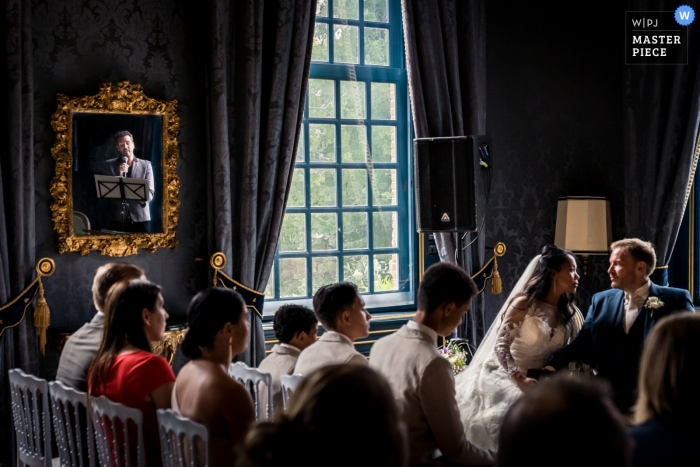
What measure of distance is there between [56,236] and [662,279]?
4.33 meters

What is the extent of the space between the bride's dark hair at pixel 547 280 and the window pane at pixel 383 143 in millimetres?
1856

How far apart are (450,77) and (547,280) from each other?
81.0 inches

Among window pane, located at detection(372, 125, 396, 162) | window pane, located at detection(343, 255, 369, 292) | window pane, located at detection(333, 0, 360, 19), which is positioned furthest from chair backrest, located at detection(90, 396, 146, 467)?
window pane, located at detection(333, 0, 360, 19)

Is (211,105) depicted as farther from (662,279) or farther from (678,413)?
(678,413)

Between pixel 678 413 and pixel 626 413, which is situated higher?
pixel 678 413

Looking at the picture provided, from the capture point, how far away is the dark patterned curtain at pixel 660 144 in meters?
6.30

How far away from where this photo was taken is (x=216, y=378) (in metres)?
2.58

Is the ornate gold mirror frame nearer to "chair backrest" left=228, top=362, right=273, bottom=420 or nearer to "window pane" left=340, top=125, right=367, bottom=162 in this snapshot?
"window pane" left=340, top=125, right=367, bottom=162

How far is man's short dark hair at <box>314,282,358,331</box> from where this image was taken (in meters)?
3.44

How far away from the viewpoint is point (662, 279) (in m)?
6.28

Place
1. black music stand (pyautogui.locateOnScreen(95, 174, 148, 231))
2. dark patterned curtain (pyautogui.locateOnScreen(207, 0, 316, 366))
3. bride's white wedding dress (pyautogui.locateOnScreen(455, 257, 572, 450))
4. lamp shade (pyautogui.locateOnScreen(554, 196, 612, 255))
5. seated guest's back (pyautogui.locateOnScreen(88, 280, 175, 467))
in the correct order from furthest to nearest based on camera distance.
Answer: lamp shade (pyautogui.locateOnScreen(554, 196, 612, 255)), dark patterned curtain (pyautogui.locateOnScreen(207, 0, 316, 366)), black music stand (pyautogui.locateOnScreen(95, 174, 148, 231)), bride's white wedding dress (pyautogui.locateOnScreen(455, 257, 572, 450)), seated guest's back (pyautogui.locateOnScreen(88, 280, 175, 467))

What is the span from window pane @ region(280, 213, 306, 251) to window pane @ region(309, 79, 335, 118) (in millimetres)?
750

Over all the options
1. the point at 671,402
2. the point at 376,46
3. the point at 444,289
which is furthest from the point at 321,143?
the point at 671,402

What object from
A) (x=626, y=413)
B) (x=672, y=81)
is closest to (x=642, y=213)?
(x=672, y=81)
